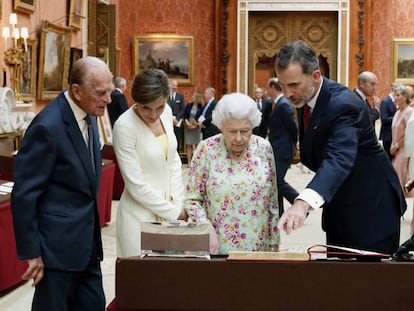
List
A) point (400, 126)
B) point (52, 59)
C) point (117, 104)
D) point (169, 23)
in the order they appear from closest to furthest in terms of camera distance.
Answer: point (400, 126) < point (52, 59) < point (117, 104) < point (169, 23)

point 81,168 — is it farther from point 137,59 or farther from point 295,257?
point 137,59

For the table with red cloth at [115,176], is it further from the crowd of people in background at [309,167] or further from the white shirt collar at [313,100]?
the white shirt collar at [313,100]

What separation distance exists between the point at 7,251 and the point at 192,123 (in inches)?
540

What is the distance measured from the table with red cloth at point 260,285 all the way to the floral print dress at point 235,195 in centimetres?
119

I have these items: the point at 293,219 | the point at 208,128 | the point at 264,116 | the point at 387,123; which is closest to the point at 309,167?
the point at 293,219

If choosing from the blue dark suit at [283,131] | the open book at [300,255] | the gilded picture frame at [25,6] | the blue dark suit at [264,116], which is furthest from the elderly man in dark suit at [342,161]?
the blue dark suit at [264,116]

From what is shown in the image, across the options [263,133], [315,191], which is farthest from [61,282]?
[263,133]

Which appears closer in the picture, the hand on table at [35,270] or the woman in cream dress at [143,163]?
the hand on table at [35,270]

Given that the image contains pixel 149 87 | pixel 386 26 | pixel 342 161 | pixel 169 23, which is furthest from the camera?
pixel 169 23

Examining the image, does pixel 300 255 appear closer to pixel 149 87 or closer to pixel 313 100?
pixel 313 100

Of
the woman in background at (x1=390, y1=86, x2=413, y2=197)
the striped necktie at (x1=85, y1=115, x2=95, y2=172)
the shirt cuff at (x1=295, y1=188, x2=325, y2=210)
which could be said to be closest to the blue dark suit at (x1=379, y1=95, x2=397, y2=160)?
the woman in background at (x1=390, y1=86, x2=413, y2=197)

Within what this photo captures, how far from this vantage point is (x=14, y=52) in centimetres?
1166

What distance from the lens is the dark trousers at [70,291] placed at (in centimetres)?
383

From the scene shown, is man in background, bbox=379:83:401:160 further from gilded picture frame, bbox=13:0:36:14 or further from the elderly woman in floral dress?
the elderly woman in floral dress
